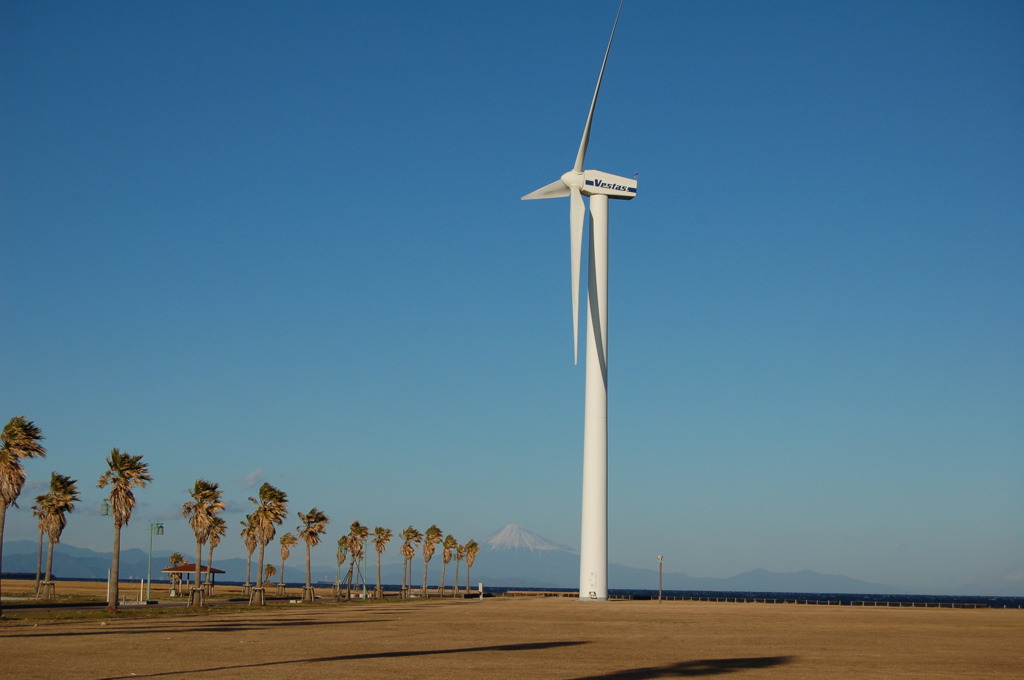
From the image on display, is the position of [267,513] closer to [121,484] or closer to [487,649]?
[121,484]

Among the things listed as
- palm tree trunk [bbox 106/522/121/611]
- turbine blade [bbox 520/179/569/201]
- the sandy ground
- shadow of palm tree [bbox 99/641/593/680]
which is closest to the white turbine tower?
turbine blade [bbox 520/179/569/201]

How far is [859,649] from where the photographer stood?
34.6 metres

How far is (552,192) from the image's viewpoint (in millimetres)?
84438

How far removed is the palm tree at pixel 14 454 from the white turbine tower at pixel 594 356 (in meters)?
38.1

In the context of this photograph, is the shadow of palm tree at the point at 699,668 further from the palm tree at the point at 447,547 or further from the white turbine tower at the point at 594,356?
the palm tree at the point at 447,547

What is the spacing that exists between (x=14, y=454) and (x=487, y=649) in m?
30.1

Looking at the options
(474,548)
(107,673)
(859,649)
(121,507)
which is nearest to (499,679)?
(107,673)

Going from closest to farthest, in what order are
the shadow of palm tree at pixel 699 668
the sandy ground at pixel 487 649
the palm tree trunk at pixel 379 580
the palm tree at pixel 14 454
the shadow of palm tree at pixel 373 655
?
the shadow of palm tree at pixel 373 655 → the shadow of palm tree at pixel 699 668 → the sandy ground at pixel 487 649 → the palm tree at pixel 14 454 → the palm tree trunk at pixel 379 580

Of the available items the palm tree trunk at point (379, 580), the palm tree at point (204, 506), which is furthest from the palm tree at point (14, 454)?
the palm tree trunk at point (379, 580)

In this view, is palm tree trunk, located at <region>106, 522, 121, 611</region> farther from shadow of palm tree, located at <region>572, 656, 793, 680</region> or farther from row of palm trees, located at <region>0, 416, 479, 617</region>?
shadow of palm tree, located at <region>572, 656, 793, 680</region>

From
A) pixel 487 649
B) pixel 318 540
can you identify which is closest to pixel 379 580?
pixel 318 540

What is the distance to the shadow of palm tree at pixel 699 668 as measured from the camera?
945 inches

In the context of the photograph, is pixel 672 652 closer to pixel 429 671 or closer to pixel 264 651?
pixel 429 671

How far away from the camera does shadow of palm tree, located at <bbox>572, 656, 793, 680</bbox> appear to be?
24.0 m
